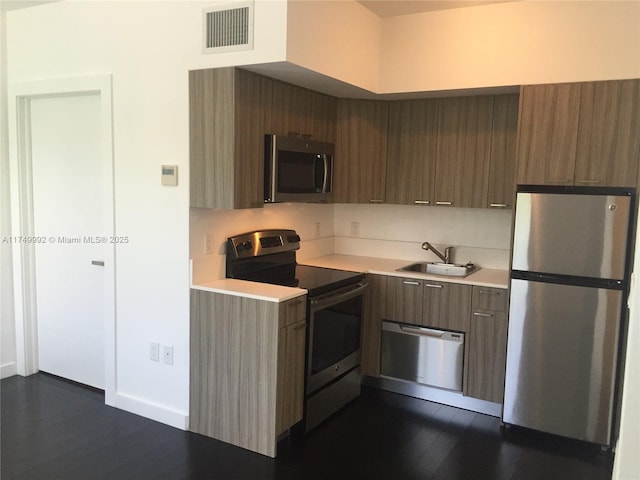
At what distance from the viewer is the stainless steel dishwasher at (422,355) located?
3656mm

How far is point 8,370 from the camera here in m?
4.02

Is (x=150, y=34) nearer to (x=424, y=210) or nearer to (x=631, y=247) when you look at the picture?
(x=424, y=210)

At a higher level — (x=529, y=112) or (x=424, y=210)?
(x=529, y=112)

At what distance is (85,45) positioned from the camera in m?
3.48

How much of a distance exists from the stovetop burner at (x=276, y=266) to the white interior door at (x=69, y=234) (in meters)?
0.91

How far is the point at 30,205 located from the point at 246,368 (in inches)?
88.0

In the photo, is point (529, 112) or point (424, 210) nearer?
point (529, 112)

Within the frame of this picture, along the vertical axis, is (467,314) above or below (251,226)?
below

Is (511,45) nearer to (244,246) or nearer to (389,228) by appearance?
(389,228)

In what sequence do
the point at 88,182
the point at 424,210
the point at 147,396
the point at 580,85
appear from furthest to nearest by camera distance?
the point at 424,210 < the point at 88,182 < the point at 147,396 < the point at 580,85

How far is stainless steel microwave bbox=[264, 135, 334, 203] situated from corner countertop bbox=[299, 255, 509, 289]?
560 mm

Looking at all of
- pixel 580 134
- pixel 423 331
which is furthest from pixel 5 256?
pixel 580 134

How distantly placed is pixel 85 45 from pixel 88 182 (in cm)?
91

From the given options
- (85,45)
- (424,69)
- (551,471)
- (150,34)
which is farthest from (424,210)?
(85,45)
